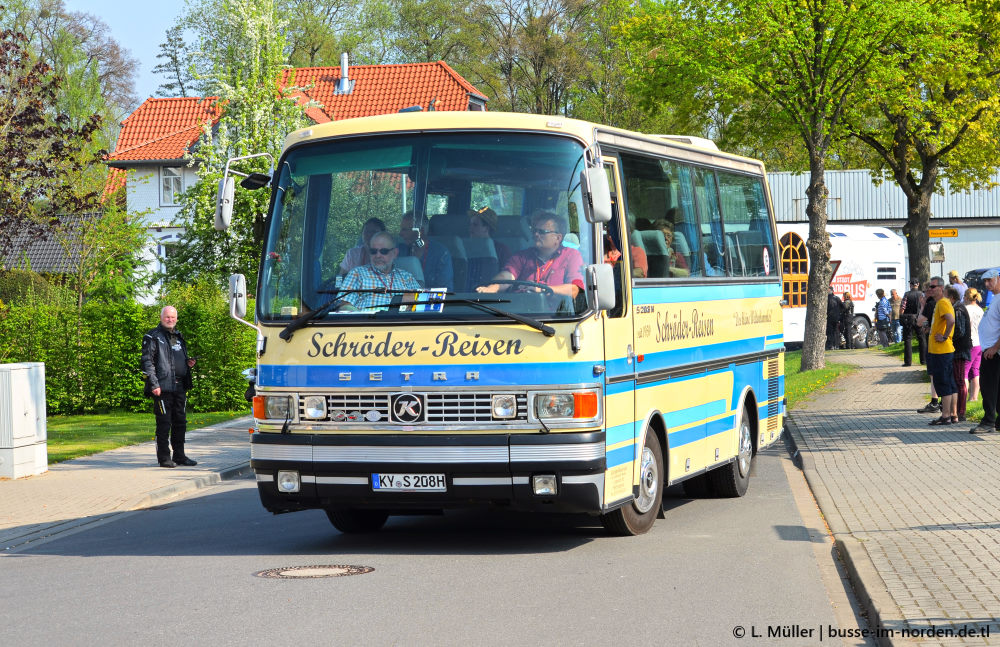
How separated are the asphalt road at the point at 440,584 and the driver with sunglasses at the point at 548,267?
6.22 feet

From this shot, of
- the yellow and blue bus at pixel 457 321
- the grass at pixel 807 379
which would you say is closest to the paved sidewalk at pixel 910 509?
the grass at pixel 807 379

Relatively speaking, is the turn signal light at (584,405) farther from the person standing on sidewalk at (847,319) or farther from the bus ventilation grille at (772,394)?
the person standing on sidewalk at (847,319)

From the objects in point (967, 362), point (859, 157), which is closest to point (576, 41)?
point (859, 157)

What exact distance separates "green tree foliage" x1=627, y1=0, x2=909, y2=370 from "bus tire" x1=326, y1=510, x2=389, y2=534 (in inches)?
642

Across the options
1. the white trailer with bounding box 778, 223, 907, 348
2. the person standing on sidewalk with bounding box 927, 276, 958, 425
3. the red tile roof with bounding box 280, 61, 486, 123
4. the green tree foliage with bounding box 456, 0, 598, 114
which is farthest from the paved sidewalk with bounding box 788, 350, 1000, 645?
the red tile roof with bounding box 280, 61, 486, 123

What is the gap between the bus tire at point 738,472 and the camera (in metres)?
12.7

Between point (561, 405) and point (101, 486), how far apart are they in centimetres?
763

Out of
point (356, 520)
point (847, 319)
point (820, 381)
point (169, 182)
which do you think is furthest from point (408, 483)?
point (169, 182)

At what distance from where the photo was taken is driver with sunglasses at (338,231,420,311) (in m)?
9.27

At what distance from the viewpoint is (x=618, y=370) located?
9.46 metres

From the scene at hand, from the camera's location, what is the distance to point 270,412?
9516mm

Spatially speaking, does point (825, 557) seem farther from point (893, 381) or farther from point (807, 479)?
point (893, 381)

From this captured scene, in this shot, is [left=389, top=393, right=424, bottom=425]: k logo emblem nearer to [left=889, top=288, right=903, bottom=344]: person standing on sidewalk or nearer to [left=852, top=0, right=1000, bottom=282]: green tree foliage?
[left=852, top=0, right=1000, bottom=282]: green tree foliage

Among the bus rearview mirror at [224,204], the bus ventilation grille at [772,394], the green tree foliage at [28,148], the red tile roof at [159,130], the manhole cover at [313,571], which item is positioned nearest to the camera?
the manhole cover at [313,571]
